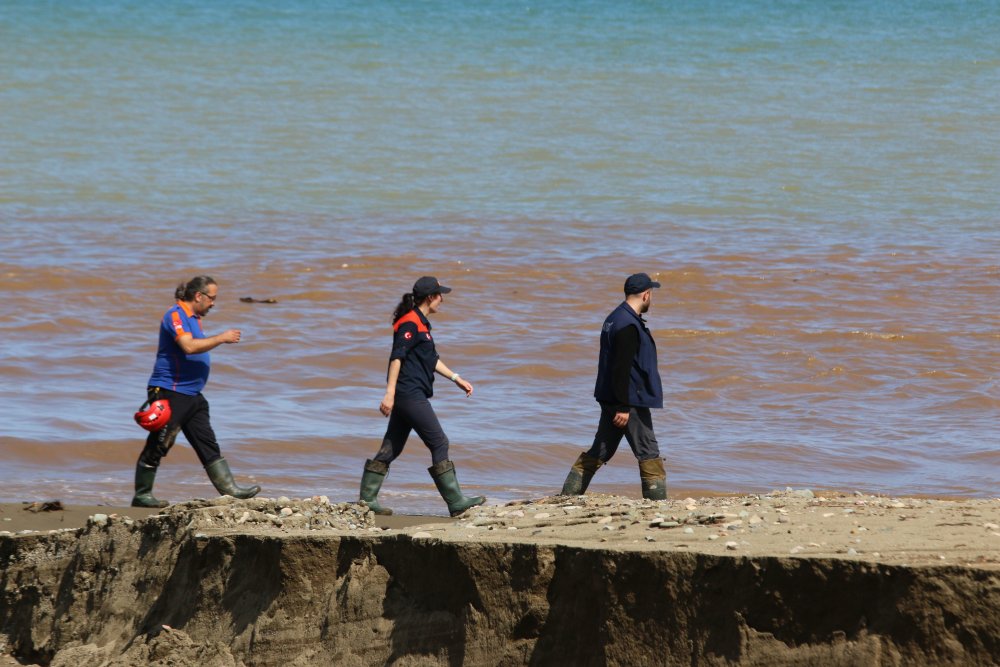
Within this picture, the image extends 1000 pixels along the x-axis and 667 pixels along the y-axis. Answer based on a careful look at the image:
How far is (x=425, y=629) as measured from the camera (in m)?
6.34

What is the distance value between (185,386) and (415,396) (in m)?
1.49

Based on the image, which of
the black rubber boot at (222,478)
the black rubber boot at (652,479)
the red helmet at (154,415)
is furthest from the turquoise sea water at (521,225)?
the black rubber boot at (652,479)

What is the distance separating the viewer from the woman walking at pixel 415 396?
919 centimetres

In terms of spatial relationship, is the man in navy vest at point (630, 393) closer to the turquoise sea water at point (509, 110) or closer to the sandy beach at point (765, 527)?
the sandy beach at point (765, 527)

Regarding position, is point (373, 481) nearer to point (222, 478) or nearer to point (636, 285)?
point (222, 478)

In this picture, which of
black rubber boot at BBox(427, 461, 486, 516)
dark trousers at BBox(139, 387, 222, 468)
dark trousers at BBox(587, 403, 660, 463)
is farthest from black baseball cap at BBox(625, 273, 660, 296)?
dark trousers at BBox(139, 387, 222, 468)

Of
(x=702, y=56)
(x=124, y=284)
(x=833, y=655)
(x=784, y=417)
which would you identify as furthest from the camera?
(x=702, y=56)

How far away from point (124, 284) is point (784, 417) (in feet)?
29.8

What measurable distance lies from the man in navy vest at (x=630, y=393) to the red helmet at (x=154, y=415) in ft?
8.41

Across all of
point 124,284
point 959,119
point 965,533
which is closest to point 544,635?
point 965,533

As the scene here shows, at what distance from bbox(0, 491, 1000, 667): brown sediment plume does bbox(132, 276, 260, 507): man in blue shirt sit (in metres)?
1.76

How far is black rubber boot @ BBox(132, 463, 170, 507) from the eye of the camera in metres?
9.44

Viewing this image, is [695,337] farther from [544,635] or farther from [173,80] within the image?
[173,80]

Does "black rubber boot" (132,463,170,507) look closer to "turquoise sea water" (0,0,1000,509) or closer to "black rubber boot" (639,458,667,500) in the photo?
"turquoise sea water" (0,0,1000,509)
